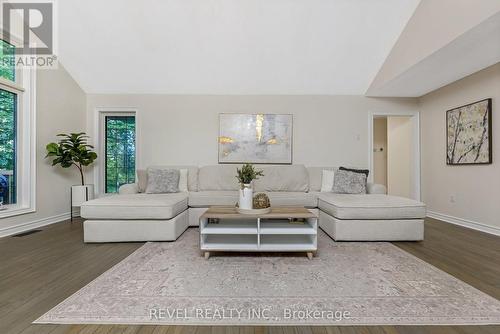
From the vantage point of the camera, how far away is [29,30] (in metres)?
3.28

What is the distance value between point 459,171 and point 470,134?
1.92 ft

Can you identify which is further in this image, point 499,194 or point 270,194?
point 270,194

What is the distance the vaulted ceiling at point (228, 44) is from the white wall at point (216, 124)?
0.18 m

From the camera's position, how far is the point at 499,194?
3000 millimetres

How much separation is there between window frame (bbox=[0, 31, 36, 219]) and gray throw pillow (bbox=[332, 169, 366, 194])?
4.47 m

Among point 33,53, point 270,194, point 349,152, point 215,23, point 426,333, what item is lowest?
point 426,333

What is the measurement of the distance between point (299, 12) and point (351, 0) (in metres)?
0.69

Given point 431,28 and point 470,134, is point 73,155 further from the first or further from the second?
point 470,134

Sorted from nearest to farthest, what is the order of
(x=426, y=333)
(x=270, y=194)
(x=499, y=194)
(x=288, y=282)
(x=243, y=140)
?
(x=426, y=333), (x=288, y=282), (x=499, y=194), (x=270, y=194), (x=243, y=140)

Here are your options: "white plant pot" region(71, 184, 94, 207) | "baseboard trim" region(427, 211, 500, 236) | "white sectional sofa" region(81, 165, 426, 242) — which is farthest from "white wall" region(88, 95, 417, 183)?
"white sectional sofa" region(81, 165, 426, 242)

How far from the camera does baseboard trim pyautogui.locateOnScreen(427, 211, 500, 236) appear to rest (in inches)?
120

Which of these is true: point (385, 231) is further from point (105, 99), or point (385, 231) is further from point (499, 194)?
point (105, 99)

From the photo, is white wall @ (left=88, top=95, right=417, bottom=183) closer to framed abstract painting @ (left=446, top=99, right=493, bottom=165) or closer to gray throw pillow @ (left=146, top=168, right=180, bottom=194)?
gray throw pillow @ (left=146, top=168, right=180, bottom=194)

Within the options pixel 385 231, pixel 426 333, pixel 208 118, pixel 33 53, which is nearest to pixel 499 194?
pixel 385 231
